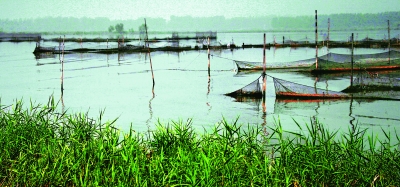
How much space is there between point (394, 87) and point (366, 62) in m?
15.6

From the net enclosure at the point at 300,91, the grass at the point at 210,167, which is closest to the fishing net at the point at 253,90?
the net enclosure at the point at 300,91

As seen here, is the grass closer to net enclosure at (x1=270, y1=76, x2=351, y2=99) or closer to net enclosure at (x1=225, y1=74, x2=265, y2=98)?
net enclosure at (x1=270, y1=76, x2=351, y2=99)

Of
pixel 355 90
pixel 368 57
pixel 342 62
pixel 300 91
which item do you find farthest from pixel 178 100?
pixel 368 57

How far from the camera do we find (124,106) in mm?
22016

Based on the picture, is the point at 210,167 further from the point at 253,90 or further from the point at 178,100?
the point at 178,100

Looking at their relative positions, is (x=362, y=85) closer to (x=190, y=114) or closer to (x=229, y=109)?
(x=229, y=109)

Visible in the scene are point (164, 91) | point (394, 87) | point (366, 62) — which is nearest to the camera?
point (394, 87)

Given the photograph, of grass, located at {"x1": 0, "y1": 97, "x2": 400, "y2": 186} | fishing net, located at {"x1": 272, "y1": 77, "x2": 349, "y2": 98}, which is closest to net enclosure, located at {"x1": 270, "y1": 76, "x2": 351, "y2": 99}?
fishing net, located at {"x1": 272, "y1": 77, "x2": 349, "y2": 98}

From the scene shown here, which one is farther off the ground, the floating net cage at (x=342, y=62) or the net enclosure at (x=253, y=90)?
the floating net cage at (x=342, y=62)

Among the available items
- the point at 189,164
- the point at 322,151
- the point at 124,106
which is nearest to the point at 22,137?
the point at 189,164

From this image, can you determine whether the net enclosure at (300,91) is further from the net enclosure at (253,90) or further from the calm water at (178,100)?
the net enclosure at (253,90)

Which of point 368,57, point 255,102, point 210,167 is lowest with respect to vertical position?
point 255,102

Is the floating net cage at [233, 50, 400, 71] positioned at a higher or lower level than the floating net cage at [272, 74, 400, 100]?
higher

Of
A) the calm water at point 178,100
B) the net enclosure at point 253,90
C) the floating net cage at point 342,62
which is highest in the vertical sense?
the floating net cage at point 342,62
